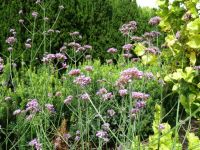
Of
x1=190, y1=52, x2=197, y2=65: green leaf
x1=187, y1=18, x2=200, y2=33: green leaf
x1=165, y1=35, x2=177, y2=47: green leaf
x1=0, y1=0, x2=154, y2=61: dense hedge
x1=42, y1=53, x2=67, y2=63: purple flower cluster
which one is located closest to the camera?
x1=187, y1=18, x2=200, y2=33: green leaf

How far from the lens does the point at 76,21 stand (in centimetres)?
872

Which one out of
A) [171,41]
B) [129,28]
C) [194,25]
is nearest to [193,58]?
[171,41]

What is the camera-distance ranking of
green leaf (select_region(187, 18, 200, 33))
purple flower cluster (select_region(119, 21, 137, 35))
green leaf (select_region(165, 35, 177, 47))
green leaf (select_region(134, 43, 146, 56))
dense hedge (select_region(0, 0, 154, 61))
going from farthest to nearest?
1. dense hedge (select_region(0, 0, 154, 61))
2. purple flower cluster (select_region(119, 21, 137, 35))
3. green leaf (select_region(134, 43, 146, 56))
4. green leaf (select_region(165, 35, 177, 47))
5. green leaf (select_region(187, 18, 200, 33))

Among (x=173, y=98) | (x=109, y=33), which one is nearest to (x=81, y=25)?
(x=109, y=33)

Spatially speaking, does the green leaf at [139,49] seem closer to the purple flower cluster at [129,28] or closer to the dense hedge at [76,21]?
the purple flower cluster at [129,28]

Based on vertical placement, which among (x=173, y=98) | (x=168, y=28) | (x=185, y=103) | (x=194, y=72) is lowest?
(x=173, y=98)

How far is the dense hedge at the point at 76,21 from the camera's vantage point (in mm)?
8312

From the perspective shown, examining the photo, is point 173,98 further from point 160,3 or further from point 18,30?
point 18,30

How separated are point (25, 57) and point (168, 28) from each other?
166 inches

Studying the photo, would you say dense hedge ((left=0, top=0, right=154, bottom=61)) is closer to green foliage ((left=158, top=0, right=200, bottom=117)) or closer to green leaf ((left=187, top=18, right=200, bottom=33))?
green foliage ((left=158, top=0, right=200, bottom=117))

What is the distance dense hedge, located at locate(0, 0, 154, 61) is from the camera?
27.3ft

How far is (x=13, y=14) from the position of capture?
834 cm

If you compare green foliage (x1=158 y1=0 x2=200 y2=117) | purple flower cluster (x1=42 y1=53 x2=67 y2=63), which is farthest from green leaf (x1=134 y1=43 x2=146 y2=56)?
purple flower cluster (x1=42 y1=53 x2=67 y2=63)

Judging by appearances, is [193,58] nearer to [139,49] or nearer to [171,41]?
[171,41]
